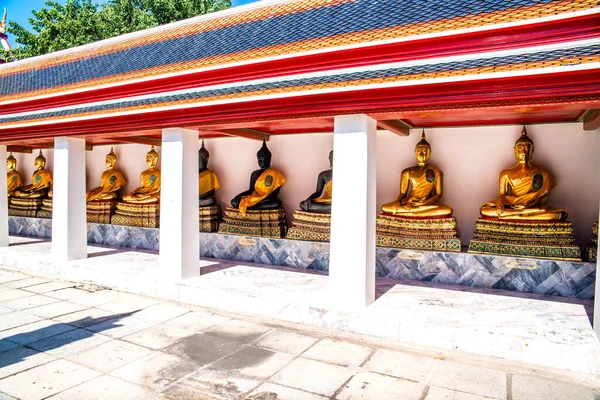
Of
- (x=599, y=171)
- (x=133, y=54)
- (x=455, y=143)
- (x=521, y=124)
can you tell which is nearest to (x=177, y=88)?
(x=133, y=54)

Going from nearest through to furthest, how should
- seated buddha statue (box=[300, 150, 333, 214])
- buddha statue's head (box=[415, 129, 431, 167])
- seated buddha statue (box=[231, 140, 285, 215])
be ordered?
buddha statue's head (box=[415, 129, 431, 167]) → seated buddha statue (box=[300, 150, 333, 214]) → seated buddha statue (box=[231, 140, 285, 215])

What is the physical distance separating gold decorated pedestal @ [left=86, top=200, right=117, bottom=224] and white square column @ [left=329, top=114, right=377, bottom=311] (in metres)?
6.38

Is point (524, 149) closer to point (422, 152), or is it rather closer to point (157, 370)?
point (422, 152)

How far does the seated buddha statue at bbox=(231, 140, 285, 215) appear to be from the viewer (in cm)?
759

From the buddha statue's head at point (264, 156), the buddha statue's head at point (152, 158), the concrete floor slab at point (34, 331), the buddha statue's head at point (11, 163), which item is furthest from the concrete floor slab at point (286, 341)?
the buddha statue's head at point (11, 163)

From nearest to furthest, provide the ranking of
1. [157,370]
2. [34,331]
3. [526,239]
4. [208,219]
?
[157,370]
[34,331]
[526,239]
[208,219]

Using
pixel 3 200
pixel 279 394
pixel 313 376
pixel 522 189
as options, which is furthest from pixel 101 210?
pixel 522 189

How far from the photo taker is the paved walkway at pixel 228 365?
3.35 m

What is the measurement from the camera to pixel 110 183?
9977 mm

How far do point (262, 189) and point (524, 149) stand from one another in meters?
4.09

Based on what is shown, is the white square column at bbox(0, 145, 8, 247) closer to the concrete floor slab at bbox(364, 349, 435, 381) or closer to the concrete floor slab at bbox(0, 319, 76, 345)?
the concrete floor slab at bbox(0, 319, 76, 345)

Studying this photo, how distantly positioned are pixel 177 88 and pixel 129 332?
304cm

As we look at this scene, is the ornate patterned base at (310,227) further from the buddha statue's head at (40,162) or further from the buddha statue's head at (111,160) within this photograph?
the buddha statue's head at (40,162)

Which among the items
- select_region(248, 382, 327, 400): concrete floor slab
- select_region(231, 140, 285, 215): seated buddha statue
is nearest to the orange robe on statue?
select_region(231, 140, 285, 215): seated buddha statue
